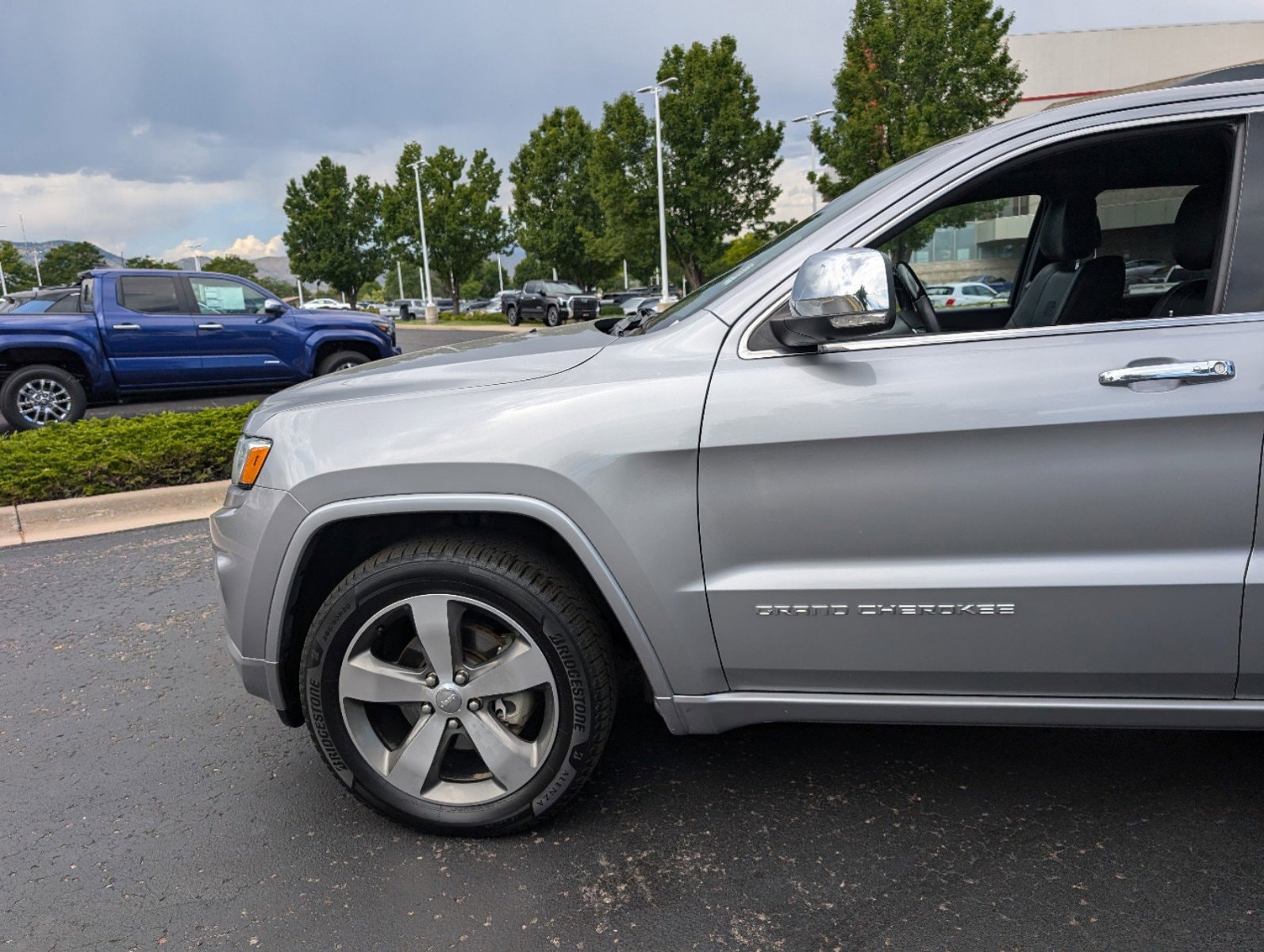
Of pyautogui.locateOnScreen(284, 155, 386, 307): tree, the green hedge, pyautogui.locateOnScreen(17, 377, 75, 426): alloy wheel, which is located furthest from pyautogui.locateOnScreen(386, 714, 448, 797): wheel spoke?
pyautogui.locateOnScreen(284, 155, 386, 307): tree

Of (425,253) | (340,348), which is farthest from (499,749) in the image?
(425,253)

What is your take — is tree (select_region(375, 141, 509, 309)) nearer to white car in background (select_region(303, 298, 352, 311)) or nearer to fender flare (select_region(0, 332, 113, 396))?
white car in background (select_region(303, 298, 352, 311))

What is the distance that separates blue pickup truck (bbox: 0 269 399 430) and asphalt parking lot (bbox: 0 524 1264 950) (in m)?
7.11

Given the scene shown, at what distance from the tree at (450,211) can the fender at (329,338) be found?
34.5m

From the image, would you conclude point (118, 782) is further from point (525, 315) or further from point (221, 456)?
point (525, 315)

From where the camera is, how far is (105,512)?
6238 millimetres

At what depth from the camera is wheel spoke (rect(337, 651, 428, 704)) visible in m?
2.50

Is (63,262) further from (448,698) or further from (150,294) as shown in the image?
(448,698)

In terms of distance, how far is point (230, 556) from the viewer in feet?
8.48

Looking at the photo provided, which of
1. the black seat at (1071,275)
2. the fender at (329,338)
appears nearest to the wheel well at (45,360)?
the fender at (329,338)

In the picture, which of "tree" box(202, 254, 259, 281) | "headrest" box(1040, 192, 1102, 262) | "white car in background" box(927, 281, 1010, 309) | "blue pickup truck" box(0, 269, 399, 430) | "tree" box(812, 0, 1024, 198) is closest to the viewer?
"headrest" box(1040, 192, 1102, 262)

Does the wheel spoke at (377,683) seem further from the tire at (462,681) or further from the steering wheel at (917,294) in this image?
the steering wheel at (917,294)

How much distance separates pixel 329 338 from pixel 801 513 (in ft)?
34.3

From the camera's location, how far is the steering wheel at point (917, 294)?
2902mm
